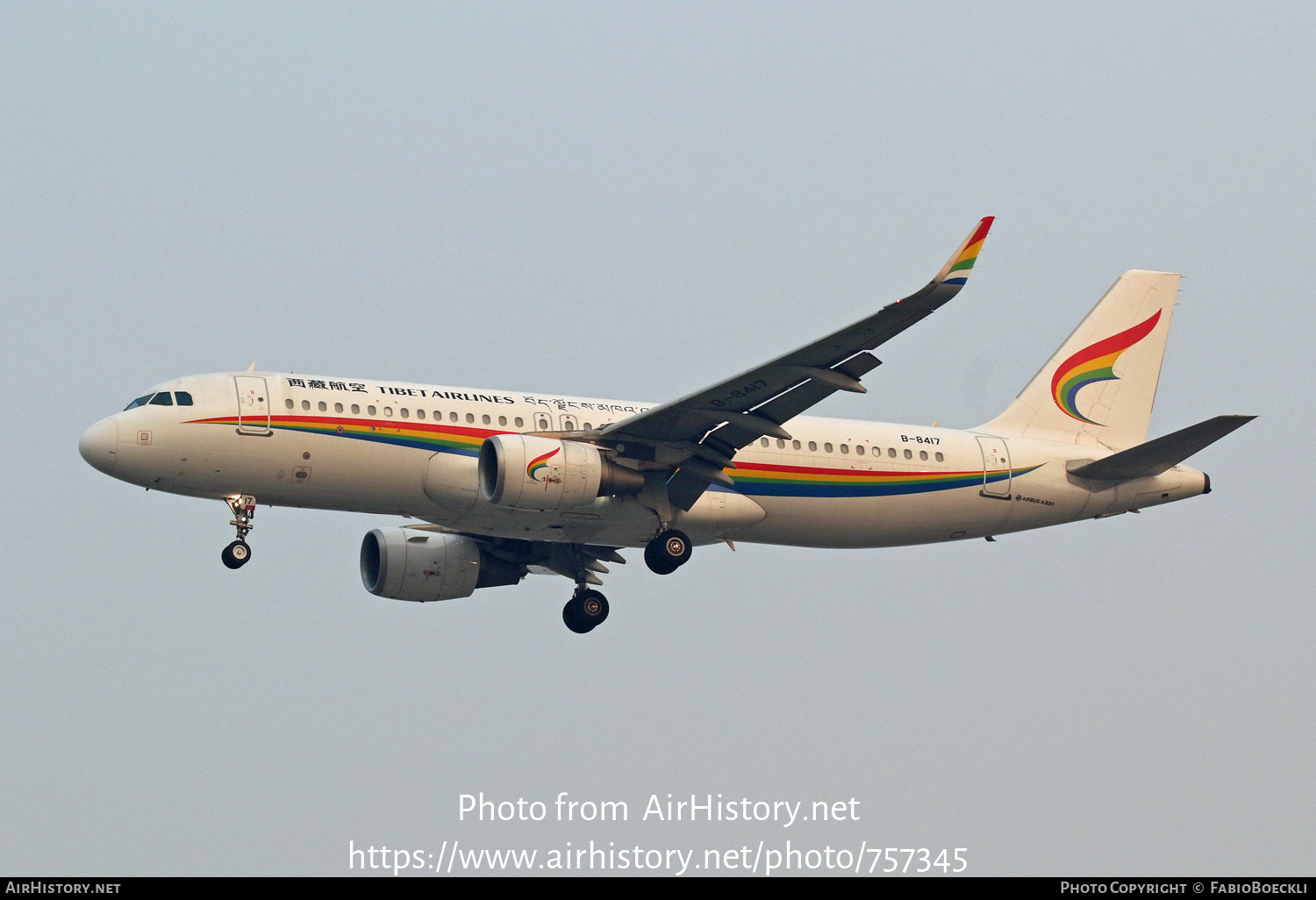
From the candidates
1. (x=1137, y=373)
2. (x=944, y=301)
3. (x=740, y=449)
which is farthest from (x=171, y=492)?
(x=1137, y=373)

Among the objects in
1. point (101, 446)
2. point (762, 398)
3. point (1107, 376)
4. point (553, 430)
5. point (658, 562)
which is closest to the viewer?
point (101, 446)

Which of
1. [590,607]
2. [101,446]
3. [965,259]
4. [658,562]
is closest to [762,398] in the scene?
[658,562]

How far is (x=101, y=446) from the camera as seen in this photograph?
3319 cm

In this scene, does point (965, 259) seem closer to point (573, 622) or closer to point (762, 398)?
point (762, 398)

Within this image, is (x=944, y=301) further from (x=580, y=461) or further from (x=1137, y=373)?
(x=1137, y=373)

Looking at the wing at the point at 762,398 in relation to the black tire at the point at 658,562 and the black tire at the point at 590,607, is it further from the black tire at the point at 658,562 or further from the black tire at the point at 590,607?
the black tire at the point at 590,607

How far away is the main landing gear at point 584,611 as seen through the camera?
4006cm

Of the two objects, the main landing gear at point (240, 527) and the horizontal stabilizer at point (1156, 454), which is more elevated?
the horizontal stabilizer at point (1156, 454)

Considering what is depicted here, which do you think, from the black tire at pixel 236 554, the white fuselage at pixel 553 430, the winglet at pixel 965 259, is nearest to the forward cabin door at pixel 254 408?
the white fuselage at pixel 553 430

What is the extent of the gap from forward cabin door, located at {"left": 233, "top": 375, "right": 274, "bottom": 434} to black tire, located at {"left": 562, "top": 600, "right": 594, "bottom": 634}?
9.72 metres

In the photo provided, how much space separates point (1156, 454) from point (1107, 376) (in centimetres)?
452

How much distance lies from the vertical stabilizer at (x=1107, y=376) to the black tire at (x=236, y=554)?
1800 cm

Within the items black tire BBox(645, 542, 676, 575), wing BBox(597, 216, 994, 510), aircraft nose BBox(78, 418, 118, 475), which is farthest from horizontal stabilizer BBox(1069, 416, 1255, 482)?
aircraft nose BBox(78, 418, 118, 475)

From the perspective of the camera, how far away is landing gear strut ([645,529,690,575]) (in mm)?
35719
